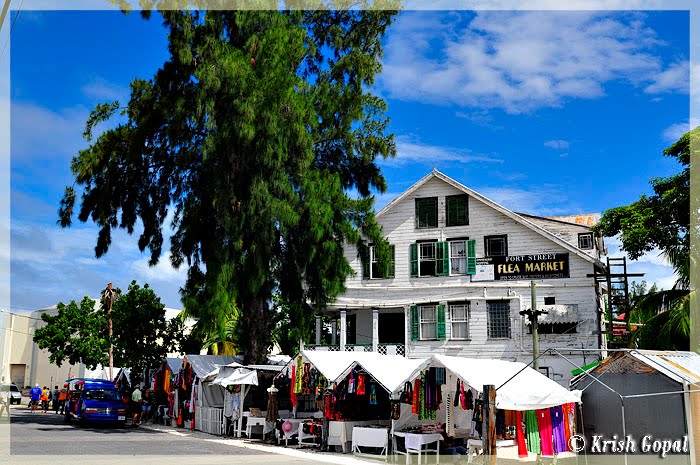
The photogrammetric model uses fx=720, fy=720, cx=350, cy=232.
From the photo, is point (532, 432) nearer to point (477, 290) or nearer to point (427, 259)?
point (477, 290)

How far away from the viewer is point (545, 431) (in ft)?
62.6

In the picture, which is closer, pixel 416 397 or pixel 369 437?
pixel 416 397

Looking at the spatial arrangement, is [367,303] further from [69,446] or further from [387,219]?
[69,446]

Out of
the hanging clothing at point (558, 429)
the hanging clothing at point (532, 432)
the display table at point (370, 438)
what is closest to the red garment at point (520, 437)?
the hanging clothing at point (532, 432)

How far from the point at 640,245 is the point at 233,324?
2657 centimetres

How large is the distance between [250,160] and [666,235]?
15.5m

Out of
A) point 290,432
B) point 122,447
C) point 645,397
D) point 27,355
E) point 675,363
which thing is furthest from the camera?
point 27,355

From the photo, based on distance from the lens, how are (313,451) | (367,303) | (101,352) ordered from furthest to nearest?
(101,352), (367,303), (313,451)

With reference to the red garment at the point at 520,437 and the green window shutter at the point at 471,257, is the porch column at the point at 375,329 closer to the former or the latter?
the green window shutter at the point at 471,257

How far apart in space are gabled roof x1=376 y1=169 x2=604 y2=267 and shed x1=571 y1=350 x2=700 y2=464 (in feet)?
43.4

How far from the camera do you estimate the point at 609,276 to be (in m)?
31.9

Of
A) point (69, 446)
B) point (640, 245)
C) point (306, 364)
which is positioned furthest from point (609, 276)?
point (69, 446)

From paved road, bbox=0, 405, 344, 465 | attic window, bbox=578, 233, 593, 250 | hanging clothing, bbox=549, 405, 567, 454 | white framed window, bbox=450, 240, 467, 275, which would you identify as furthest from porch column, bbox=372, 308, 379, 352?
hanging clothing, bbox=549, 405, 567, 454

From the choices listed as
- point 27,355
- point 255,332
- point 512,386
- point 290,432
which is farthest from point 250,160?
point 27,355
